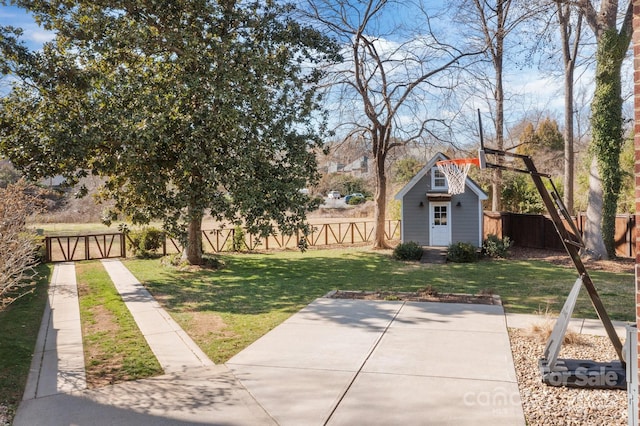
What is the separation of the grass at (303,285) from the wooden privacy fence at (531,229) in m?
3.23

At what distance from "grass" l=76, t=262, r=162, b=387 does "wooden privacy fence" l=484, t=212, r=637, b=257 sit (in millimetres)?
14851

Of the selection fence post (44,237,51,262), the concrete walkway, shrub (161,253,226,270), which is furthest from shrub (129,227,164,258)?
the concrete walkway

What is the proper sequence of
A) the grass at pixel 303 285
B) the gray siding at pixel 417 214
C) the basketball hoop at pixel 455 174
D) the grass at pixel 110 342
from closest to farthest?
the grass at pixel 110 342 < the grass at pixel 303 285 < the basketball hoop at pixel 455 174 < the gray siding at pixel 417 214

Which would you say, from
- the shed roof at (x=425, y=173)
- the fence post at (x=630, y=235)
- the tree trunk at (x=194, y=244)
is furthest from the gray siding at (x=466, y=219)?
the tree trunk at (x=194, y=244)

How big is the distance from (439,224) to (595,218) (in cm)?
560

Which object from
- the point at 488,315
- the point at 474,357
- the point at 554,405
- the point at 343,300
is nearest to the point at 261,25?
the point at 343,300

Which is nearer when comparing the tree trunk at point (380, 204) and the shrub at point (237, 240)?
the shrub at point (237, 240)

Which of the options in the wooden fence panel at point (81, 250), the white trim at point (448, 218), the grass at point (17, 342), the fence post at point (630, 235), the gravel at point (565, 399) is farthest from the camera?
the white trim at point (448, 218)

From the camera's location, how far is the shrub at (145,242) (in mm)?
17266

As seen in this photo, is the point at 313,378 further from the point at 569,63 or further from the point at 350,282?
the point at 569,63

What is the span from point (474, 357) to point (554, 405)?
140 cm

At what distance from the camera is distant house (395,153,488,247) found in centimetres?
1867

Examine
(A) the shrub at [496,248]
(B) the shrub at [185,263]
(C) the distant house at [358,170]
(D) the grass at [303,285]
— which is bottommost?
(D) the grass at [303,285]

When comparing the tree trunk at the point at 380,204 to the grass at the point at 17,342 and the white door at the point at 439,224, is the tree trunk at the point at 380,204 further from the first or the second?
the grass at the point at 17,342
